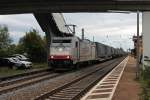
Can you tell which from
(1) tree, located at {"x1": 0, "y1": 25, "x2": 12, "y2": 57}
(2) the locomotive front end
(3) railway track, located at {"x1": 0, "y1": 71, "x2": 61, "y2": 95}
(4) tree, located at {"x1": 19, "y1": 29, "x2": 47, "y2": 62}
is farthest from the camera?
(1) tree, located at {"x1": 0, "y1": 25, "x2": 12, "y2": 57}

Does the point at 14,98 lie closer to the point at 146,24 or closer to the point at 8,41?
the point at 146,24

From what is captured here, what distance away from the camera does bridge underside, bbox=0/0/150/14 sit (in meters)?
41.2

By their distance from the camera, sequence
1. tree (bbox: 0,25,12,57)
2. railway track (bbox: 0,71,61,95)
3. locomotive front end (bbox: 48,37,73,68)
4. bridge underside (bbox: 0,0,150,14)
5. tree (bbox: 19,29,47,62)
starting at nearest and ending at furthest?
railway track (bbox: 0,71,61,95) → bridge underside (bbox: 0,0,150,14) → locomotive front end (bbox: 48,37,73,68) → tree (bbox: 19,29,47,62) → tree (bbox: 0,25,12,57)

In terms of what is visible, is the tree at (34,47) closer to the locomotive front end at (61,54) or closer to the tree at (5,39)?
the tree at (5,39)

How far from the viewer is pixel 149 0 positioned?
39.7m

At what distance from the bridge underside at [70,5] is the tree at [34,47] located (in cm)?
1874

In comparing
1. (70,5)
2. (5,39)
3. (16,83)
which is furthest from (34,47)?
(16,83)

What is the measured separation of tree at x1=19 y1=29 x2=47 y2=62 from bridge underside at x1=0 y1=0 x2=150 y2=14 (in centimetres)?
1874

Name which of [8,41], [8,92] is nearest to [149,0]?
[8,92]

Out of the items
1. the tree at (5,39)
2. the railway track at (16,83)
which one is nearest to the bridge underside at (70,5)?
the railway track at (16,83)

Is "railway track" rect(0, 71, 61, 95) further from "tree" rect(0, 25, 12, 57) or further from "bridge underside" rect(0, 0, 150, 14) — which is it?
"tree" rect(0, 25, 12, 57)

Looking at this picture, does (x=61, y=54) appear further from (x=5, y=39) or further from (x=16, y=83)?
(x=5, y=39)

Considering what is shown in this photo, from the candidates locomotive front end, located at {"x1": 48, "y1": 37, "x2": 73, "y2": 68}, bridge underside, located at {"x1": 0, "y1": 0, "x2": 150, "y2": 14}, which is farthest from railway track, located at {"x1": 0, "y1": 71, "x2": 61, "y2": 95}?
bridge underside, located at {"x1": 0, "y1": 0, "x2": 150, "y2": 14}

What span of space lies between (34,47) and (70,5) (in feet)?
68.4
